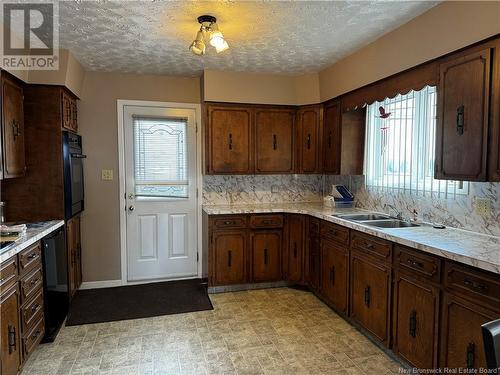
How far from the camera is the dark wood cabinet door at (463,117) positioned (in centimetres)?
201

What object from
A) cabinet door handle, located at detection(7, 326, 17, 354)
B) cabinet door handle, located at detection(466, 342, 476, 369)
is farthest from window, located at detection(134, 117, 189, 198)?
cabinet door handle, located at detection(466, 342, 476, 369)

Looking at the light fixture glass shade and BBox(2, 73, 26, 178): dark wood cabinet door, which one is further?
BBox(2, 73, 26, 178): dark wood cabinet door

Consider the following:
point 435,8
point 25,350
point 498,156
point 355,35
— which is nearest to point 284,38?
point 355,35

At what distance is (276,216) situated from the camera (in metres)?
3.86

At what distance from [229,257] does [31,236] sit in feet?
6.42

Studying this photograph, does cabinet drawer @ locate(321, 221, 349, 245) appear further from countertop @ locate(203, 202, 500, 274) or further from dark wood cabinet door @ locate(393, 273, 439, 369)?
dark wood cabinet door @ locate(393, 273, 439, 369)

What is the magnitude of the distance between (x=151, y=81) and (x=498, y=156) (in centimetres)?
351

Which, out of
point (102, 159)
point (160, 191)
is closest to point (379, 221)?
point (160, 191)

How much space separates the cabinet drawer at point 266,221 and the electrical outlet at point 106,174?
172 centimetres

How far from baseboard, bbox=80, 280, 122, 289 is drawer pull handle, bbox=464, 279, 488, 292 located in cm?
356

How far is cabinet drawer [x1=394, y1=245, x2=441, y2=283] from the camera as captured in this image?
6.65 ft

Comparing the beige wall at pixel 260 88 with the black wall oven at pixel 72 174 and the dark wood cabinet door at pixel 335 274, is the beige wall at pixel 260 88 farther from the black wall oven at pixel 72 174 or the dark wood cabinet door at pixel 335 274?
the dark wood cabinet door at pixel 335 274

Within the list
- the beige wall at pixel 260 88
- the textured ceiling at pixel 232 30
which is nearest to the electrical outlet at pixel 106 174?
the textured ceiling at pixel 232 30

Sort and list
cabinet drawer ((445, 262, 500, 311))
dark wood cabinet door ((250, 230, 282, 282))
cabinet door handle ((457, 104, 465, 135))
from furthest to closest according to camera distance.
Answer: dark wood cabinet door ((250, 230, 282, 282)) < cabinet door handle ((457, 104, 465, 135)) < cabinet drawer ((445, 262, 500, 311))
